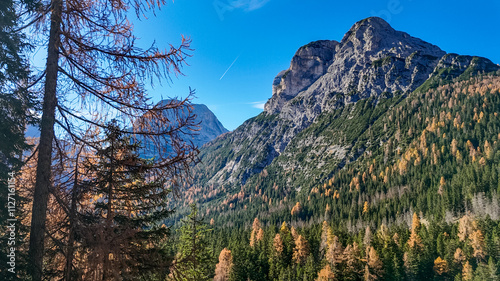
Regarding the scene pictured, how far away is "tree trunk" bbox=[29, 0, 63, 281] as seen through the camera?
16.0 ft

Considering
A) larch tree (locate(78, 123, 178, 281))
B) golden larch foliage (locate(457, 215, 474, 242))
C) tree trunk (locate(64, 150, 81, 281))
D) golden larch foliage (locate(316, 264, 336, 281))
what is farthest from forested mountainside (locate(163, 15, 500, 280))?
tree trunk (locate(64, 150, 81, 281))

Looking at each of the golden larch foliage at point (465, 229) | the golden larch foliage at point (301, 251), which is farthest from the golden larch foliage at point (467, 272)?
the golden larch foliage at point (301, 251)

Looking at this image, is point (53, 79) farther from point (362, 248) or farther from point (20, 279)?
point (362, 248)

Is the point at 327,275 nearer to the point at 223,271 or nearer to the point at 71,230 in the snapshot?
the point at 223,271

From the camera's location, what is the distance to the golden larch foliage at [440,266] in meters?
59.4

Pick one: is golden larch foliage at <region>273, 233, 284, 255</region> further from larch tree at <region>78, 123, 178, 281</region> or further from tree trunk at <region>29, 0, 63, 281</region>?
tree trunk at <region>29, 0, 63, 281</region>

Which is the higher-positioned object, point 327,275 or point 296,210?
point 296,210

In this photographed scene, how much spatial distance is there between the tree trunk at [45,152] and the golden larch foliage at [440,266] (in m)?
80.2

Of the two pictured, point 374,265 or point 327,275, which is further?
point 374,265

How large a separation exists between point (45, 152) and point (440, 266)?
81.7m

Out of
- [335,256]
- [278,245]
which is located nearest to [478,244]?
[335,256]

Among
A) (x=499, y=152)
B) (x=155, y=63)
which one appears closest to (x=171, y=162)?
(x=155, y=63)

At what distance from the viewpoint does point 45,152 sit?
17.0ft

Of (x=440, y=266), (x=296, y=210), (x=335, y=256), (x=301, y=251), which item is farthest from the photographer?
(x=296, y=210)
